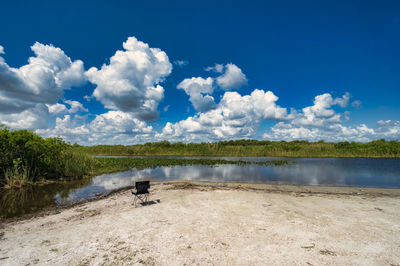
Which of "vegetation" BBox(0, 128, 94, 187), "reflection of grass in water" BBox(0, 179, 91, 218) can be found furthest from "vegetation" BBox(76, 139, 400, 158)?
"reflection of grass in water" BBox(0, 179, 91, 218)

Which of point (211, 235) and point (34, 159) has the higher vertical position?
point (34, 159)

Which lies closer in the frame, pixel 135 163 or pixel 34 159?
pixel 34 159

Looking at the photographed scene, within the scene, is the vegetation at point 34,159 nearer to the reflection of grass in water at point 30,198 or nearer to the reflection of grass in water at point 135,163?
the reflection of grass in water at point 30,198

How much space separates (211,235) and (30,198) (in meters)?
12.9

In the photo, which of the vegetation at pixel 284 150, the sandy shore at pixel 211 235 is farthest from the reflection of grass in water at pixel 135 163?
the vegetation at pixel 284 150

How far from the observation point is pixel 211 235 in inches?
241

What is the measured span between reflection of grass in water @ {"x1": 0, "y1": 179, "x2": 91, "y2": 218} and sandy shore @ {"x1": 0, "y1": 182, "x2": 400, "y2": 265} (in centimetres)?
255

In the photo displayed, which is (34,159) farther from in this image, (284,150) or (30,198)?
(284,150)

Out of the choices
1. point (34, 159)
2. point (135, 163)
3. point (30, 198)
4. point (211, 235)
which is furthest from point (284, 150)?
point (30, 198)

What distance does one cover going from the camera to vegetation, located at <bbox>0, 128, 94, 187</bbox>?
14.9 meters

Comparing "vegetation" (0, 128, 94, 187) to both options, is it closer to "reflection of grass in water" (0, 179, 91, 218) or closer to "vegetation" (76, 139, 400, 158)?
"reflection of grass in water" (0, 179, 91, 218)

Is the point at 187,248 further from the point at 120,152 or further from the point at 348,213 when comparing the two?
the point at 120,152

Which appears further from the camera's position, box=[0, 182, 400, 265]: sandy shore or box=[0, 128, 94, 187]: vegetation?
box=[0, 128, 94, 187]: vegetation

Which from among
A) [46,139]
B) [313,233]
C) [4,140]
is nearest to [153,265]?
[313,233]
